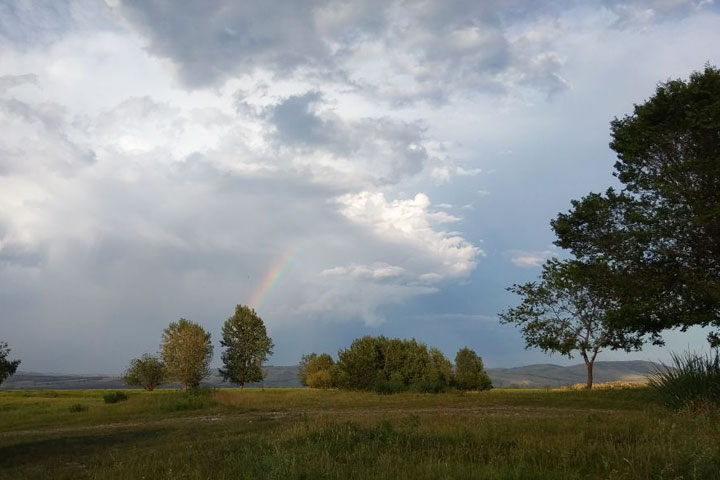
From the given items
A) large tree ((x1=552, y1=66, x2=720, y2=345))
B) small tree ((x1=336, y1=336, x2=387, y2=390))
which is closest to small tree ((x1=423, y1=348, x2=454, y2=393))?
small tree ((x1=336, y1=336, x2=387, y2=390))

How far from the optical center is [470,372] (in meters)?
66.2

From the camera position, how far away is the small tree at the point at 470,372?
2478 inches

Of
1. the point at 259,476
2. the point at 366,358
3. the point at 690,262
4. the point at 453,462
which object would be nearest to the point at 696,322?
the point at 690,262

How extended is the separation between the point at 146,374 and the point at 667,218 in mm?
91898

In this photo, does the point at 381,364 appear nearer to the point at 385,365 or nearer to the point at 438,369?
the point at 385,365

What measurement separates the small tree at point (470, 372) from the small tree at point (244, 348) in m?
31.8

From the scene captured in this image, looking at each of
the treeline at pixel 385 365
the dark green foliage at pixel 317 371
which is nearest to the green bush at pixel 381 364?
the treeline at pixel 385 365

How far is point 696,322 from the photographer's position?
85.5 feet

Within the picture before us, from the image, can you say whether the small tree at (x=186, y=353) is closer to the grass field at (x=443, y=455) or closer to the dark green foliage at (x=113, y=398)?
the dark green foliage at (x=113, y=398)

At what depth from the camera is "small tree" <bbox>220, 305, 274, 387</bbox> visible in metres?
83.4

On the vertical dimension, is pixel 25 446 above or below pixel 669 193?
below

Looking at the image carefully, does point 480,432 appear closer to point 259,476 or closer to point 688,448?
point 688,448

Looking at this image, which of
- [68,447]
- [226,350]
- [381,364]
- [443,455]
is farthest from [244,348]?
[443,455]

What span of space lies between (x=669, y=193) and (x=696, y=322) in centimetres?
656
